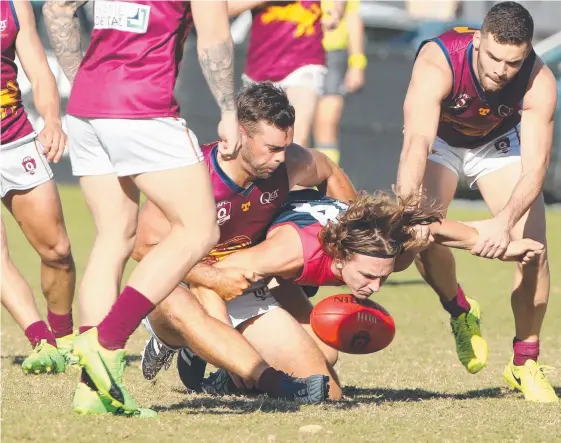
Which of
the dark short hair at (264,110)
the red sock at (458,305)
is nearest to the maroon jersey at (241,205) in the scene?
the dark short hair at (264,110)

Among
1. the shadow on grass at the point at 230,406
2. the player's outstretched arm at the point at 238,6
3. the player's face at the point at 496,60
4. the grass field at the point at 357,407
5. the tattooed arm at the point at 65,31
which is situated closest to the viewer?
the grass field at the point at 357,407

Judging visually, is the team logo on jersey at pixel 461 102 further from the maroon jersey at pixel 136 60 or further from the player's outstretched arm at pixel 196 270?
the maroon jersey at pixel 136 60

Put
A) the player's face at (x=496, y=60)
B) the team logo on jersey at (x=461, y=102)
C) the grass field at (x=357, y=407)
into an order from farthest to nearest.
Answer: the team logo on jersey at (x=461, y=102), the player's face at (x=496, y=60), the grass field at (x=357, y=407)

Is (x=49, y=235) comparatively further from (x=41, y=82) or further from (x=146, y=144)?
(x=146, y=144)

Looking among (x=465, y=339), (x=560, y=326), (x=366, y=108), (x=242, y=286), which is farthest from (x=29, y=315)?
(x=366, y=108)

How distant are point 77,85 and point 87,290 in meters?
1.04

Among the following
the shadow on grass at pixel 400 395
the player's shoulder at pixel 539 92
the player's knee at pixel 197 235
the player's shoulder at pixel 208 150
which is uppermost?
the player's shoulder at pixel 539 92

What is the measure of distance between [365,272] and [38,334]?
1945 mm

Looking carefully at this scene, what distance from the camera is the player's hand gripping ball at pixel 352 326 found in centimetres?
557

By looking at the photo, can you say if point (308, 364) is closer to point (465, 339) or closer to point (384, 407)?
point (384, 407)

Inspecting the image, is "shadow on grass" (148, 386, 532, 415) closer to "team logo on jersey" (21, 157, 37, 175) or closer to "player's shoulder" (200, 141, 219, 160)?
"player's shoulder" (200, 141, 219, 160)

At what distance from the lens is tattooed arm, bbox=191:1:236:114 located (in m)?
4.72

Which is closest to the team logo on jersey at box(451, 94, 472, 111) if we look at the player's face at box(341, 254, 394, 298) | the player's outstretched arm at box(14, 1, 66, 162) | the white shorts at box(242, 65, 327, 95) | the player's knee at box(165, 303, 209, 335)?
the player's face at box(341, 254, 394, 298)

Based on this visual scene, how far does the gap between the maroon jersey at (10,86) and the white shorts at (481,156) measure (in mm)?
2294
